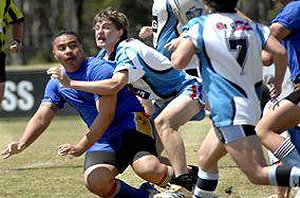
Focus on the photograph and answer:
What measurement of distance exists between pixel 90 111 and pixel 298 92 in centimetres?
162

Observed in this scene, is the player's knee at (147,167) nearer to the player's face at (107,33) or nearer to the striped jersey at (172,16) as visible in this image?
the player's face at (107,33)

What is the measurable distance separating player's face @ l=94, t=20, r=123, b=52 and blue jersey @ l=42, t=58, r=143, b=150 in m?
0.39

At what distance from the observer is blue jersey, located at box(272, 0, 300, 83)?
7512 millimetres

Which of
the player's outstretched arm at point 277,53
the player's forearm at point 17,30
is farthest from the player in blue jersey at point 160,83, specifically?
the player's forearm at point 17,30

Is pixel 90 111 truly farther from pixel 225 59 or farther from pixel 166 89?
pixel 225 59

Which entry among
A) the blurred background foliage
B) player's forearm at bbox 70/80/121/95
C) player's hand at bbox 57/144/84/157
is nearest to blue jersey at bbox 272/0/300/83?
player's forearm at bbox 70/80/121/95

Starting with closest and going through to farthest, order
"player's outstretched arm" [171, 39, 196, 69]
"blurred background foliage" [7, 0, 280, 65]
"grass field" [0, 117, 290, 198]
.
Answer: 1. "player's outstretched arm" [171, 39, 196, 69]
2. "grass field" [0, 117, 290, 198]
3. "blurred background foliage" [7, 0, 280, 65]

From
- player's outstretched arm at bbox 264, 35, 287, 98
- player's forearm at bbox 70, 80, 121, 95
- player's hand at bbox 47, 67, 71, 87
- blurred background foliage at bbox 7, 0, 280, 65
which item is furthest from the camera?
blurred background foliage at bbox 7, 0, 280, 65

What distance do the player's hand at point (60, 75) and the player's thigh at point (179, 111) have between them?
1.15 m

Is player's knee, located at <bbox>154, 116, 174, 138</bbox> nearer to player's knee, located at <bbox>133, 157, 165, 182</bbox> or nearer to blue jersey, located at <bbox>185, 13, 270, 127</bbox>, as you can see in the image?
player's knee, located at <bbox>133, 157, 165, 182</bbox>

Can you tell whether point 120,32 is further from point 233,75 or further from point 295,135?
point 233,75

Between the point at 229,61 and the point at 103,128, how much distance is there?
138 centimetres

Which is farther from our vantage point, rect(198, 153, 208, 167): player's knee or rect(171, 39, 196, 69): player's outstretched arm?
rect(198, 153, 208, 167): player's knee

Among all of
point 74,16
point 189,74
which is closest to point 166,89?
point 189,74
